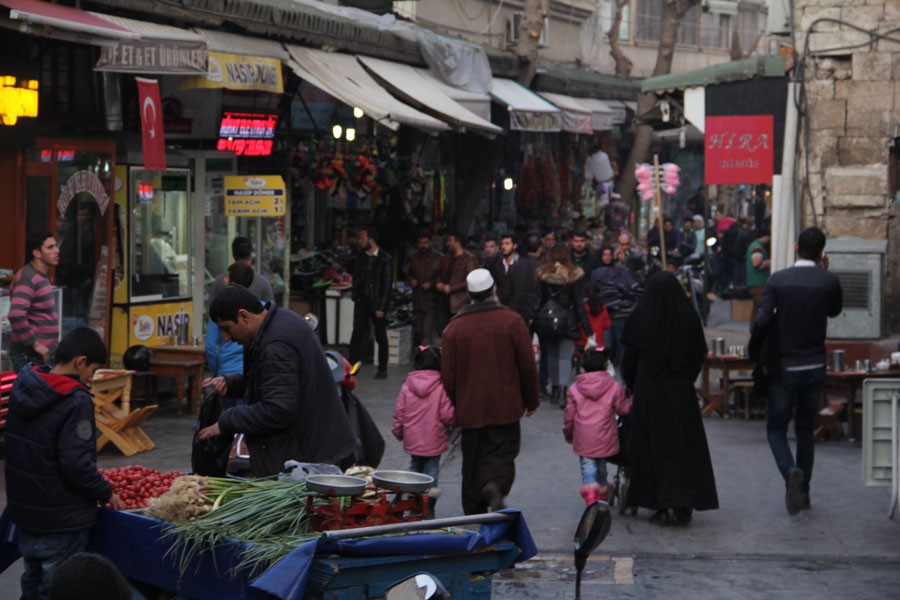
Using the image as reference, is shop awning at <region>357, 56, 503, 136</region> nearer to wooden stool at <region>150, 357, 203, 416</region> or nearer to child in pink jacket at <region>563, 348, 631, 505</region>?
wooden stool at <region>150, 357, 203, 416</region>

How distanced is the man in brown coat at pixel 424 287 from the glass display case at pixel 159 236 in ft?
10.7

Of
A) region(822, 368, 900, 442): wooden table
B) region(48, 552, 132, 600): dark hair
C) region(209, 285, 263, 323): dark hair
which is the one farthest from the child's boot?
region(48, 552, 132, 600): dark hair

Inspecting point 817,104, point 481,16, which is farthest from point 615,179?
point 817,104

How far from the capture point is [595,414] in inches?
387

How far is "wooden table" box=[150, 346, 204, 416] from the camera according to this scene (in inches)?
534

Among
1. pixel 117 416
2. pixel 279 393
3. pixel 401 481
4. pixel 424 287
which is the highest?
pixel 279 393

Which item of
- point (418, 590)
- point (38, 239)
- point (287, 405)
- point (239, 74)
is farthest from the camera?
point (239, 74)

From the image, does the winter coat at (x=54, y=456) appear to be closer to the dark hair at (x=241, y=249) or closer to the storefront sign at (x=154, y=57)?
the storefront sign at (x=154, y=57)

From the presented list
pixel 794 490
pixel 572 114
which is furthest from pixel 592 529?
pixel 572 114

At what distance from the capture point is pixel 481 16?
28703 mm

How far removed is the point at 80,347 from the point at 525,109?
1693cm

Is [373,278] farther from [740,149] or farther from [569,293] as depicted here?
[740,149]

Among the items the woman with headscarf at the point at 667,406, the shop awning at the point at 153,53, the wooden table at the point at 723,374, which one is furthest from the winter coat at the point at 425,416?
the wooden table at the point at 723,374

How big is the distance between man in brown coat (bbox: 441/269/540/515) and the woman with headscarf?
125cm
